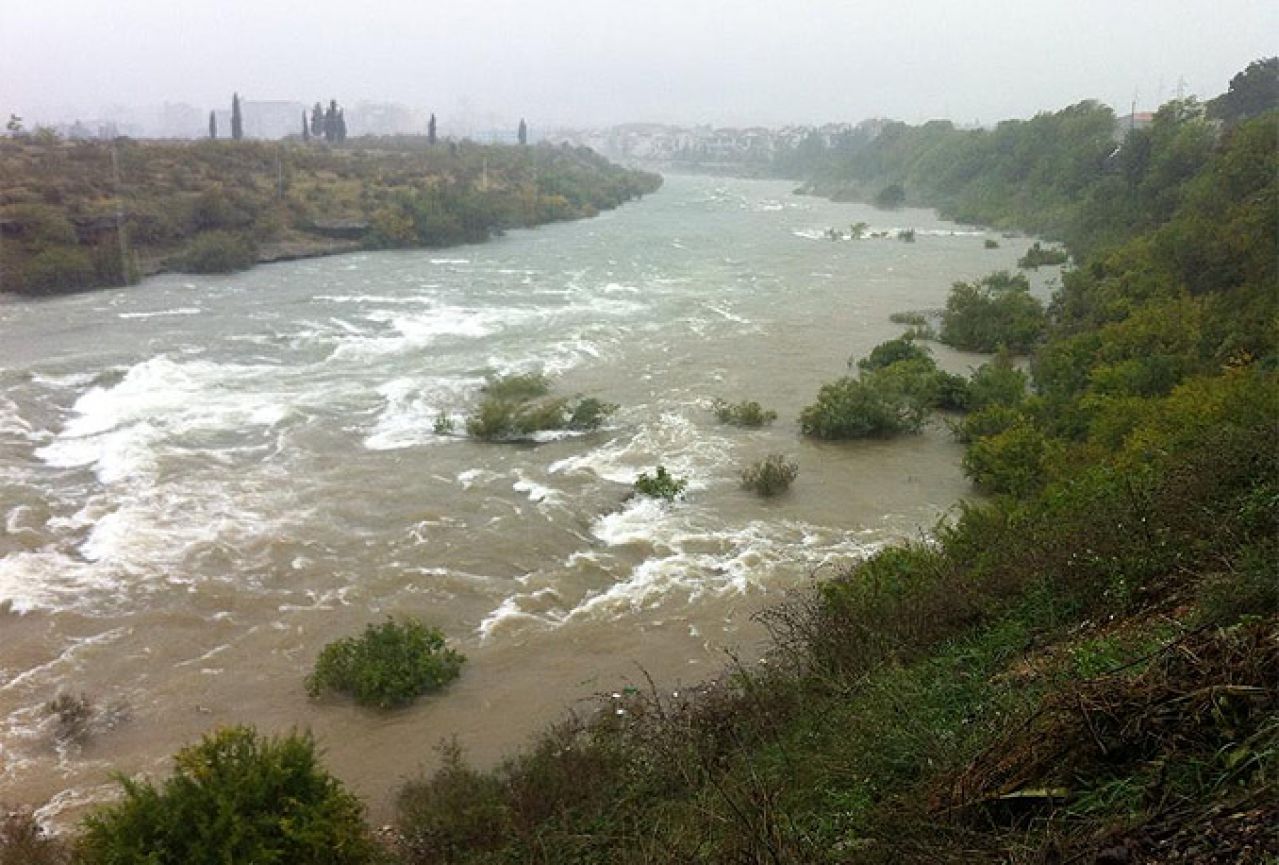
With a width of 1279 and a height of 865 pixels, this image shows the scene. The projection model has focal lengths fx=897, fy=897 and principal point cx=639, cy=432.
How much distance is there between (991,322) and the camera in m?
19.7

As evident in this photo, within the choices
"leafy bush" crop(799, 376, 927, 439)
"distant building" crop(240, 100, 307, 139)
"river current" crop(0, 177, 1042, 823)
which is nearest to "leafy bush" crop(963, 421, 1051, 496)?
"river current" crop(0, 177, 1042, 823)

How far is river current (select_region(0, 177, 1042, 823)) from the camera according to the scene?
7.42 meters

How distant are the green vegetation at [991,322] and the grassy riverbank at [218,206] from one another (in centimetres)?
2249

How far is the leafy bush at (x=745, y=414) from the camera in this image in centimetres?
1438

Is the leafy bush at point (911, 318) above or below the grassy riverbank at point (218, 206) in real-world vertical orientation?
below

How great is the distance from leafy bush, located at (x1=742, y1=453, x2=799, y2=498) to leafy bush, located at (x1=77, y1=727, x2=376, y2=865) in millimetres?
7241

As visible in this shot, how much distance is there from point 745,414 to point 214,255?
71.4ft

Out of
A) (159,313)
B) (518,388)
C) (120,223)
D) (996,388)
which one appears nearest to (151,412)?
(518,388)

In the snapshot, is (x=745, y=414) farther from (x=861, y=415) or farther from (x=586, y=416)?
(x=586, y=416)

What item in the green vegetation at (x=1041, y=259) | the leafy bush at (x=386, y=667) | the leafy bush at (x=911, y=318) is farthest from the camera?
the green vegetation at (x=1041, y=259)

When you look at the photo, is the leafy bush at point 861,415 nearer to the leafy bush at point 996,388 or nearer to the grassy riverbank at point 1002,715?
the leafy bush at point 996,388

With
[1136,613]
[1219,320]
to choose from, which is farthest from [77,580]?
[1219,320]

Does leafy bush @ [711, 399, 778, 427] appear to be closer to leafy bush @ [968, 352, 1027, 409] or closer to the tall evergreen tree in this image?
leafy bush @ [968, 352, 1027, 409]

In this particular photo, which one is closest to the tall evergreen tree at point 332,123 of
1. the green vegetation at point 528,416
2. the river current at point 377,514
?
the river current at point 377,514
